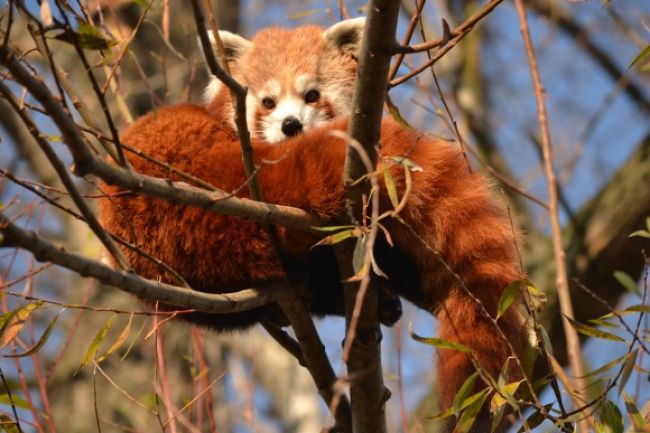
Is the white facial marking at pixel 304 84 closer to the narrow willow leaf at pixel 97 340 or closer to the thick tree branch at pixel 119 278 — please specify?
the thick tree branch at pixel 119 278

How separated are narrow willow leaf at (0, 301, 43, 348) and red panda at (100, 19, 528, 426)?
0.36m

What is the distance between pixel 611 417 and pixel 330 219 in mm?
985

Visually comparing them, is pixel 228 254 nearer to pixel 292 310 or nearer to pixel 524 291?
pixel 292 310

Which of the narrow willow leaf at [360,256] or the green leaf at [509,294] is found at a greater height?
the narrow willow leaf at [360,256]

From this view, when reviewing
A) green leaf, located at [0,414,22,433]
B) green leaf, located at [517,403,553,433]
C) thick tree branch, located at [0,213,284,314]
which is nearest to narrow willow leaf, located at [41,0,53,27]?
thick tree branch, located at [0,213,284,314]

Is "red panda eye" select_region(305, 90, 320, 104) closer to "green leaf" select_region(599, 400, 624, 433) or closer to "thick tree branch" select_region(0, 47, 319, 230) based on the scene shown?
"thick tree branch" select_region(0, 47, 319, 230)

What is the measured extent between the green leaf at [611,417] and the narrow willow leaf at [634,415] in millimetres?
33

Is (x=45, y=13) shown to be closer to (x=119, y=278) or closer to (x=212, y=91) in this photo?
(x=119, y=278)

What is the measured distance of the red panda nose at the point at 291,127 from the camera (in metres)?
3.86

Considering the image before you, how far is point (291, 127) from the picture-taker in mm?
3877

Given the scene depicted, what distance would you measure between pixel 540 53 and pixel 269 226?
6.78 meters

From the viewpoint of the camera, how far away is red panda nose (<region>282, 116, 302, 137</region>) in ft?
12.6

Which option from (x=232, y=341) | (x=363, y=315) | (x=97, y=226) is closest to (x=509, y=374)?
(x=363, y=315)

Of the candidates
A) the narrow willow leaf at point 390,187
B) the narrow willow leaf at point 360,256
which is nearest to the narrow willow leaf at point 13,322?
the narrow willow leaf at point 360,256
